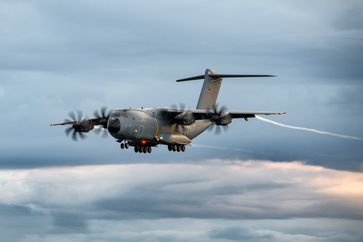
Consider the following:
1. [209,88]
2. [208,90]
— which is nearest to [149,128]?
[208,90]

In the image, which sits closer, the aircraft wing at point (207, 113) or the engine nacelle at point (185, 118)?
the aircraft wing at point (207, 113)

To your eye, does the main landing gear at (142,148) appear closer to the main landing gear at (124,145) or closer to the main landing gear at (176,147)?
the main landing gear at (124,145)

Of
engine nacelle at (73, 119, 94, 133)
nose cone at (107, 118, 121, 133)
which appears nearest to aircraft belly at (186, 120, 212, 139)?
engine nacelle at (73, 119, 94, 133)

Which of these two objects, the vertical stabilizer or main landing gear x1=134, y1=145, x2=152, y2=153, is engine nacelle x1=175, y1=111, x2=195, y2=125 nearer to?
main landing gear x1=134, y1=145, x2=152, y2=153

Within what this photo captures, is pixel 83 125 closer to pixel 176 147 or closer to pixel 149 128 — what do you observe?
pixel 149 128

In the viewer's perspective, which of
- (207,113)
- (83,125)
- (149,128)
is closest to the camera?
(149,128)

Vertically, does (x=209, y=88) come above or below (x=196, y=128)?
above

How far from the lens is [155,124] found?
3947 inches

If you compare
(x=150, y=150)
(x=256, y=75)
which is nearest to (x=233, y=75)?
(x=256, y=75)

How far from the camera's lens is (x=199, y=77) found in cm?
10944

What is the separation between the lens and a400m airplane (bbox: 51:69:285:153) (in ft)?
320

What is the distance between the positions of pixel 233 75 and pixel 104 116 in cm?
1327

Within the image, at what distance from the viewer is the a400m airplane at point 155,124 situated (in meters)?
97.6

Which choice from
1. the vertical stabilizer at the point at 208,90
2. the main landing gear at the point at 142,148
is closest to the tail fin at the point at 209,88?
the vertical stabilizer at the point at 208,90
